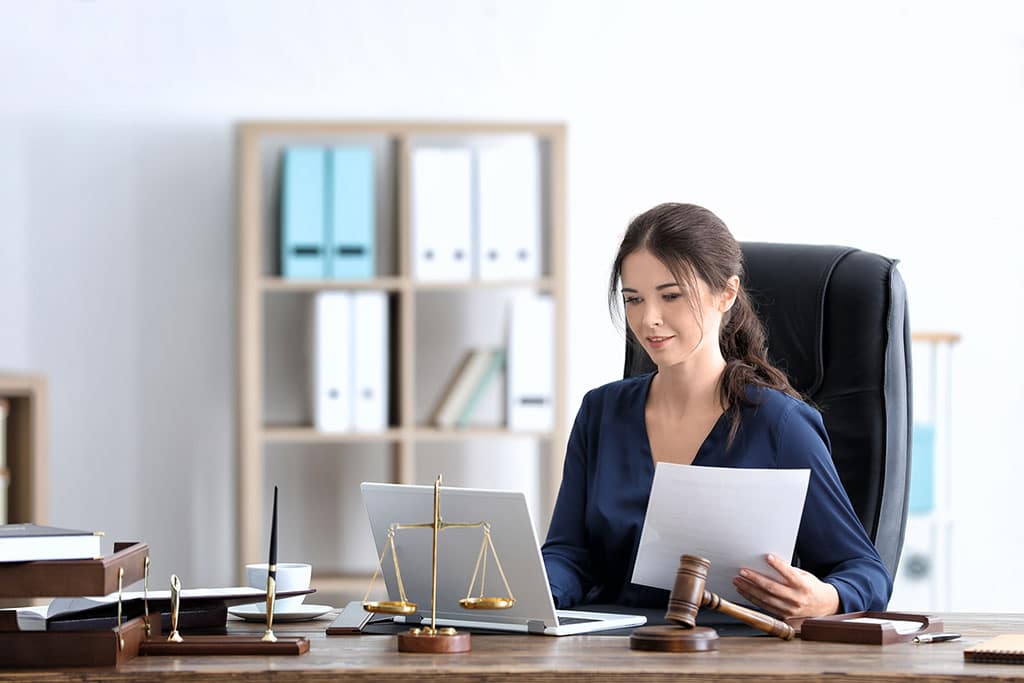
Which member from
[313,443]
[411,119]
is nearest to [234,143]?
[411,119]

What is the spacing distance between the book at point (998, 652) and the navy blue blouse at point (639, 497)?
28cm

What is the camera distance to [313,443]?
3562 millimetres

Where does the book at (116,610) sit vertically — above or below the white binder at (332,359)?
below

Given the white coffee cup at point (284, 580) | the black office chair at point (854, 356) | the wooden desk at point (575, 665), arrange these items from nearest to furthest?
the wooden desk at point (575, 665) < the white coffee cup at point (284, 580) < the black office chair at point (854, 356)

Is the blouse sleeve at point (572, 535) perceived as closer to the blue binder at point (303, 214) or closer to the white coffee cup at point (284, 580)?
the white coffee cup at point (284, 580)

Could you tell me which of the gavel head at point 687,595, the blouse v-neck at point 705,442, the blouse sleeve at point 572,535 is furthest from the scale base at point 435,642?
the blouse v-neck at point 705,442

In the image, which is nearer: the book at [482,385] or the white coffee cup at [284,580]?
the white coffee cup at [284,580]

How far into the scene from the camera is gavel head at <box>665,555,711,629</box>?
1.33 metres

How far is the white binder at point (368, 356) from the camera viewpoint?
324 centimetres

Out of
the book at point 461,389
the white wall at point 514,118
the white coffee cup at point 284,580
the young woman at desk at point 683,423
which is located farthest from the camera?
the white wall at point 514,118

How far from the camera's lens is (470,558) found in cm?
143

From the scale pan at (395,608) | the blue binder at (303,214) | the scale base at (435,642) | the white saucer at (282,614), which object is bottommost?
the white saucer at (282,614)

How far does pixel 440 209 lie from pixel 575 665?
2154mm

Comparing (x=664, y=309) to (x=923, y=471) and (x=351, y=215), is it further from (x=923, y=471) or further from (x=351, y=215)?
(x=923, y=471)
